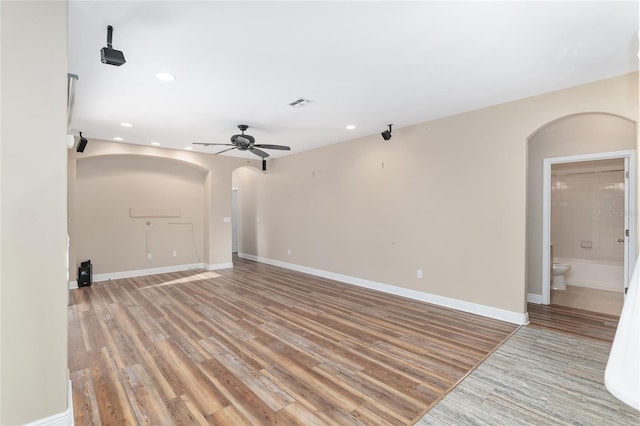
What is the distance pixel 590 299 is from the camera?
4.76m

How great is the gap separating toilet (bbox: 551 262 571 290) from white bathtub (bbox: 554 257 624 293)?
14.2 inches

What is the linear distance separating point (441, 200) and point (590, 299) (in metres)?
2.84

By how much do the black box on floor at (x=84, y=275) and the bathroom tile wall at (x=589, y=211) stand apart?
28.3 feet

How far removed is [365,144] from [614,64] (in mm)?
3328

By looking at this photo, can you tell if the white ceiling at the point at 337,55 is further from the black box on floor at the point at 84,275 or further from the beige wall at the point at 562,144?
the black box on floor at the point at 84,275

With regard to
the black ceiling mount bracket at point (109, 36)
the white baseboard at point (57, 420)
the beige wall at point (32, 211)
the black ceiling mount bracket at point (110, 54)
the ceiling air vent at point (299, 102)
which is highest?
the ceiling air vent at point (299, 102)

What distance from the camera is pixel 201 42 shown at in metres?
2.48

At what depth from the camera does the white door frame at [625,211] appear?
3832 mm

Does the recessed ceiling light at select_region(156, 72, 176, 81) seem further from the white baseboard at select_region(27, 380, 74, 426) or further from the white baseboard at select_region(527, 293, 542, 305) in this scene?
the white baseboard at select_region(527, 293, 542, 305)

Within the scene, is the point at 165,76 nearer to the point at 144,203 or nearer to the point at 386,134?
the point at 386,134

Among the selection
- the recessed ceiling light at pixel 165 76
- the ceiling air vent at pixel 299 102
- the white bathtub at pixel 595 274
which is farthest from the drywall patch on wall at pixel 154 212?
the white bathtub at pixel 595 274

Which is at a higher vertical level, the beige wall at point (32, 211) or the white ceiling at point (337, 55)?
the white ceiling at point (337, 55)

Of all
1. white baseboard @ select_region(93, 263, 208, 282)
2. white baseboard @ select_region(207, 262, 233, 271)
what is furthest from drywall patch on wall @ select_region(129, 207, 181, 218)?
white baseboard @ select_region(207, 262, 233, 271)

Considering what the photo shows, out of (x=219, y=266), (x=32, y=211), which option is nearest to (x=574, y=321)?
(x=32, y=211)
